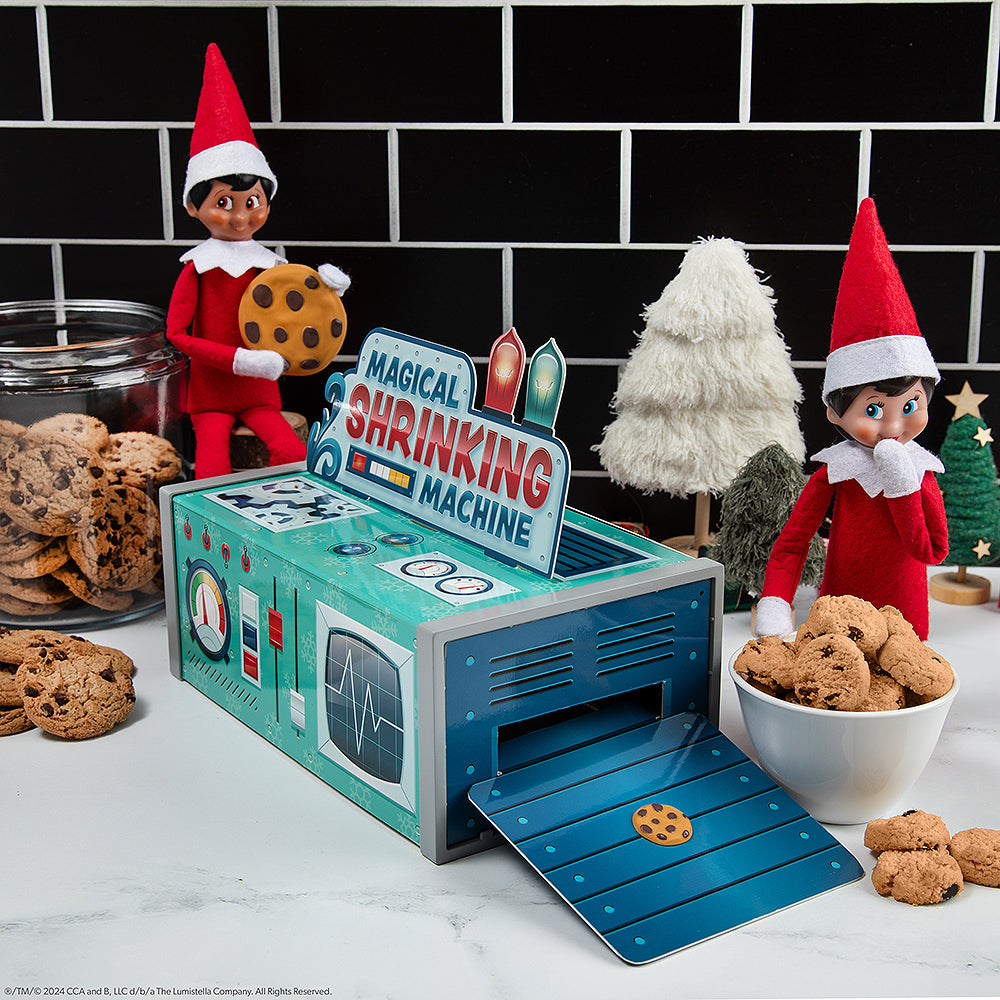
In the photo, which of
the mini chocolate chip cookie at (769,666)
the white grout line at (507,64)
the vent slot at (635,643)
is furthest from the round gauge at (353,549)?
the white grout line at (507,64)

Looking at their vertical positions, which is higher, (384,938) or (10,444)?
(10,444)

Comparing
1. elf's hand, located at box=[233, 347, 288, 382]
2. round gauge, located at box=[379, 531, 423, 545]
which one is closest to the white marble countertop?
round gauge, located at box=[379, 531, 423, 545]

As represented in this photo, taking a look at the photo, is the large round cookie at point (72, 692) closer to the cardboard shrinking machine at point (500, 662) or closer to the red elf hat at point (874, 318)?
the cardboard shrinking machine at point (500, 662)

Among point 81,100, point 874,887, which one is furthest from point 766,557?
point 81,100

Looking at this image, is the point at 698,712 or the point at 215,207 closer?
the point at 698,712

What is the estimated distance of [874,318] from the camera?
1055mm

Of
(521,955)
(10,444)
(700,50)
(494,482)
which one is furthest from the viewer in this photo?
(700,50)

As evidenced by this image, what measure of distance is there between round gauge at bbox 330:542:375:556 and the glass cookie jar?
1.23 ft

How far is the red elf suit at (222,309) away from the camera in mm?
1373

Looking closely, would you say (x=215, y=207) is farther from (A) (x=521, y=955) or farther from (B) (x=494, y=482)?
(A) (x=521, y=955)

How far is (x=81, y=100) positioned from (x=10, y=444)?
0.51m

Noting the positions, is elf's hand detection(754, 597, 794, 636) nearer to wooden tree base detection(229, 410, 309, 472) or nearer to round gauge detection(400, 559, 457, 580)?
round gauge detection(400, 559, 457, 580)

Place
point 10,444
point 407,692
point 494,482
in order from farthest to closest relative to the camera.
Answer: point 10,444, point 494,482, point 407,692

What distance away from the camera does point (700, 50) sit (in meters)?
1.47
